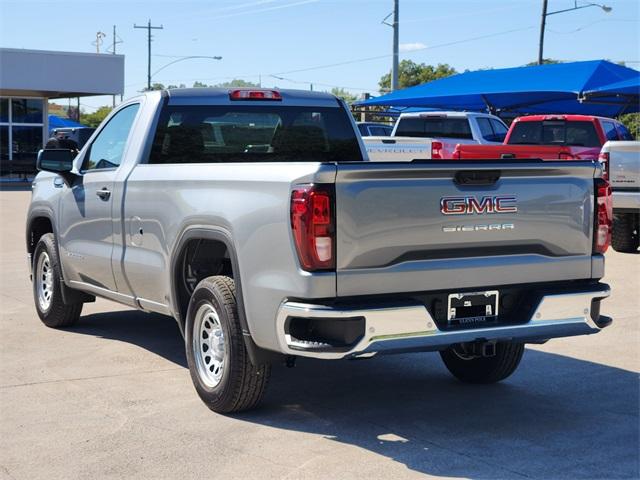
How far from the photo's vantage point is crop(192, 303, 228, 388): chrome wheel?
5.83 metres

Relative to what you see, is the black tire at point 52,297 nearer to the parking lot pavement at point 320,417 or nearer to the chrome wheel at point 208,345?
the parking lot pavement at point 320,417

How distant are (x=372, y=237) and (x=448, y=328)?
668mm

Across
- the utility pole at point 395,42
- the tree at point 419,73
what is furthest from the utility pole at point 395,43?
the tree at point 419,73

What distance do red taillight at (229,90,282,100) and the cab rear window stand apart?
0.24 feet

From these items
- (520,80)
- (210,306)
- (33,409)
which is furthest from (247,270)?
(520,80)

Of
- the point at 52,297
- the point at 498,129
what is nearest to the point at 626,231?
the point at 498,129

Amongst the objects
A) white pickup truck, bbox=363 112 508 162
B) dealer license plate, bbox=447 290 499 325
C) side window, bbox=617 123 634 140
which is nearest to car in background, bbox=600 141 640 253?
side window, bbox=617 123 634 140

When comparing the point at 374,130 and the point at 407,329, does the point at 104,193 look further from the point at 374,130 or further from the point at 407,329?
the point at 374,130

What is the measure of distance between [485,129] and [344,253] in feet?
57.3

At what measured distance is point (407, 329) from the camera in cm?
504

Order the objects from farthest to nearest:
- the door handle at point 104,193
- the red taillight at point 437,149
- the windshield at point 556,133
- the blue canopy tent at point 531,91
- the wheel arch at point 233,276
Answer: the blue canopy tent at point 531,91 → the red taillight at point 437,149 → the windshield at point 556,133 → the door handle at point 104,193 → the wheel arch at point 233,276

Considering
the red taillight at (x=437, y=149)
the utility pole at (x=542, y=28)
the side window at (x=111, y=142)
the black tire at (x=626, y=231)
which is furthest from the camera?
the utility pole at (x=542, y=28)

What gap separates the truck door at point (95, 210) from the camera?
7.21 metres

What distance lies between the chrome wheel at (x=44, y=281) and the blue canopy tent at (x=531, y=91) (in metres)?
17.8
